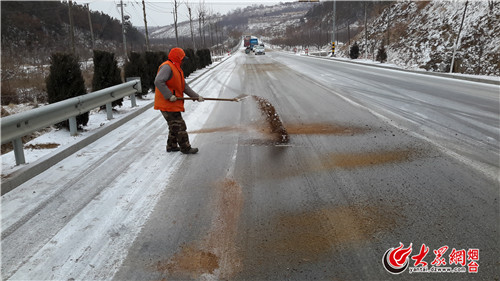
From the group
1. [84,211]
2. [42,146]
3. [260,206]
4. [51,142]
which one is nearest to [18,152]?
[42,146]

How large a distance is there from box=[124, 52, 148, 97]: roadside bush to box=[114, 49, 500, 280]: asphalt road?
6.05m

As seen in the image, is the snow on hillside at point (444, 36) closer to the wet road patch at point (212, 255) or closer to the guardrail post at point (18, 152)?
the wet road patch at point (212, 255)

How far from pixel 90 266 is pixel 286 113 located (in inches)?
266

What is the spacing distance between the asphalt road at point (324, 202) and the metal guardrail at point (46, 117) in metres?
2.22

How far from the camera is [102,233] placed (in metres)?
3.34

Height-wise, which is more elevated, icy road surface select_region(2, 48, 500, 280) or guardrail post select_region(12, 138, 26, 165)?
guardrail post select_region(12, 138, 26, 165)

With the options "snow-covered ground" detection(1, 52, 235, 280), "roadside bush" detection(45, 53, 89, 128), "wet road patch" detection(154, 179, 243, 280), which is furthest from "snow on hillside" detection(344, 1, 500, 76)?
"wet road patch" detection(154, 179, 243, 280)

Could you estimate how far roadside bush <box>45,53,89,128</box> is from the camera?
23.5 feet

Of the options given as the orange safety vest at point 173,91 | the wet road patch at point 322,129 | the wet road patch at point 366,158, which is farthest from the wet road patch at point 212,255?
the wet road patch at point 322,129

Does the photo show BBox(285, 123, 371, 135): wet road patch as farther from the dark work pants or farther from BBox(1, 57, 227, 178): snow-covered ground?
BBox(1, 57, 227, 178): snow-covered ground

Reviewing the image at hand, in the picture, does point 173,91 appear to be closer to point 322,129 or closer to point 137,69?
point 322,129

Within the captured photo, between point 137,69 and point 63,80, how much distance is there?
5324 millimetres

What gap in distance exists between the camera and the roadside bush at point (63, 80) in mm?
7164

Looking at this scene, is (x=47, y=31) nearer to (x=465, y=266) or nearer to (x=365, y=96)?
(x=365, y=96)
